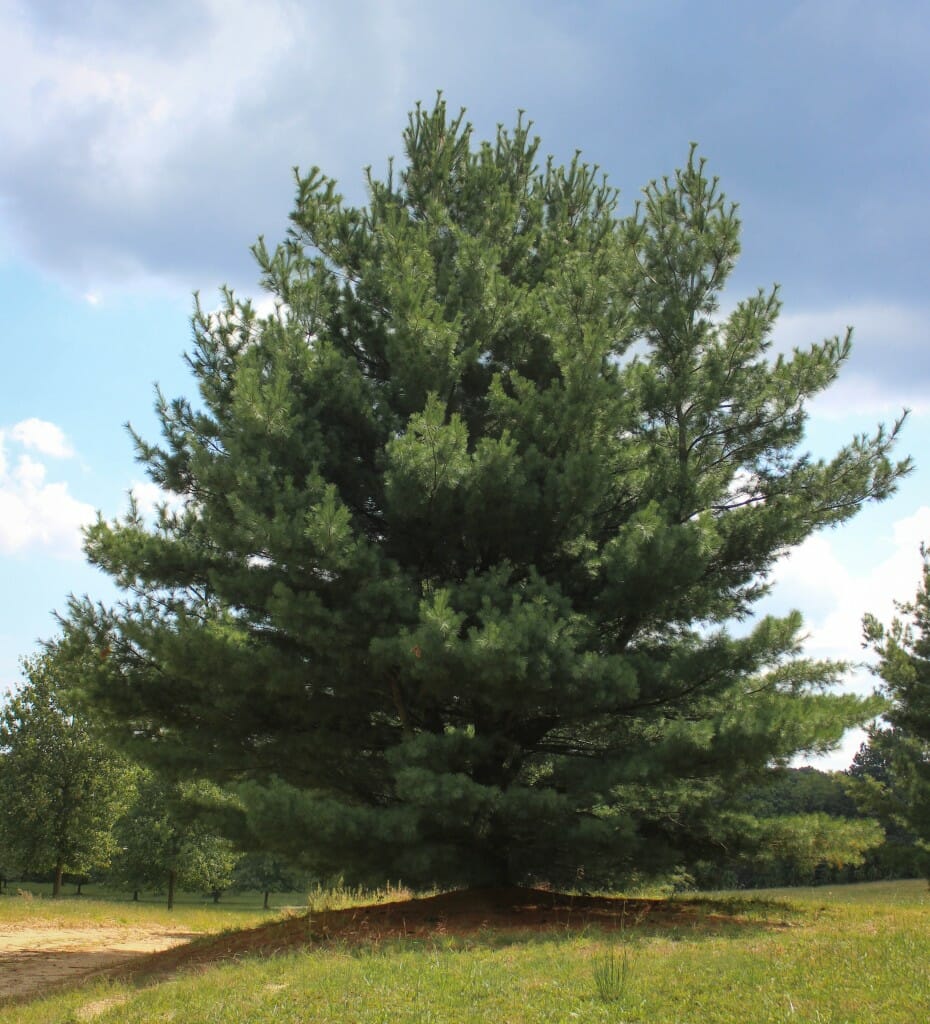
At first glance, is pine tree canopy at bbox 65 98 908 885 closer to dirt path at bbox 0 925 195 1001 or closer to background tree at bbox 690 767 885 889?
background tree at bbox 690 767 885 889

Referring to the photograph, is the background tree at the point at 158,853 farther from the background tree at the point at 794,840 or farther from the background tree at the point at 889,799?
the background tree at the point at 794,840

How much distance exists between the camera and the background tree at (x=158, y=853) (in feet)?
98.0

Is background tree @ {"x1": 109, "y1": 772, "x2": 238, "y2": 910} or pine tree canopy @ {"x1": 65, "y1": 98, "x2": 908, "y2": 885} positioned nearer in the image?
pine tree canopy @ {"x1": 65, "y1": 98, "x2": 908, "y2": 885}

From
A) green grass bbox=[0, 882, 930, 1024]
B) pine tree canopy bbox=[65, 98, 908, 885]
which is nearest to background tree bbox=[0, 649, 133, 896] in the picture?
pine tree canopy bbox=[65, 98, 908, 885]

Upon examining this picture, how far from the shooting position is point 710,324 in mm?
11969

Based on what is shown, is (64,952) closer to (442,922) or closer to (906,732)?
(442,922)

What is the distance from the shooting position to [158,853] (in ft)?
97.9

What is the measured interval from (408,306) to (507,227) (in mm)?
3407

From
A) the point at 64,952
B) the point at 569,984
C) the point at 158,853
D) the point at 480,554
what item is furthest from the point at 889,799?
the point at 158,853

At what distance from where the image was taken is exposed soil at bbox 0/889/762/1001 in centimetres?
902

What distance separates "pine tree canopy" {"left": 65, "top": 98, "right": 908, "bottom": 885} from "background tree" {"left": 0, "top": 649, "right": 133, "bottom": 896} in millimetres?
18227

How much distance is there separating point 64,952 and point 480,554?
29.7 feet

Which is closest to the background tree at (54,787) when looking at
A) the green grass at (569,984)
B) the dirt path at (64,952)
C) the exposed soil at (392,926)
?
the dirt path at (64,952)

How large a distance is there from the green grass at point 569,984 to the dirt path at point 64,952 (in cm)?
244
